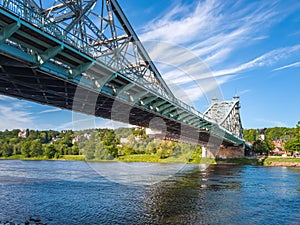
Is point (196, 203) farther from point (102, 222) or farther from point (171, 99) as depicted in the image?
point (171, 99)

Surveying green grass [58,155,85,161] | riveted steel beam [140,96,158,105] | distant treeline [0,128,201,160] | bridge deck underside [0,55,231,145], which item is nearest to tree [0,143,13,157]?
distant treeline [0,128,201,160]

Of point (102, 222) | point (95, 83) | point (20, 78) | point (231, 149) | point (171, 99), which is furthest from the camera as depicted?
point (231, 149)

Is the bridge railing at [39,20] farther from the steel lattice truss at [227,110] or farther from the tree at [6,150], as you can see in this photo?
the tree at [6,150]

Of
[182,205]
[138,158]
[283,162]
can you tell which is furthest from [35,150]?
[182,205]

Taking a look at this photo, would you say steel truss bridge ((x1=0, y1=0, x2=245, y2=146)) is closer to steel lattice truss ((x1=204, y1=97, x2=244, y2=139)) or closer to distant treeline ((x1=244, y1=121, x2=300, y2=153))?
distant treeline ((x1=244, y1=121, x2=300, y2=153))

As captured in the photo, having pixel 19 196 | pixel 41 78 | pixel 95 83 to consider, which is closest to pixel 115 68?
pixel 95 83

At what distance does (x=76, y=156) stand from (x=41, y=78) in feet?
250

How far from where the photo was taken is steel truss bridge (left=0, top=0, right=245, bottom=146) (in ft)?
45.5

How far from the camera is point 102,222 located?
14.6 meters

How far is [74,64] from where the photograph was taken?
59.0 ft

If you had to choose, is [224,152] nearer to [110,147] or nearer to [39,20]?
[110,147]

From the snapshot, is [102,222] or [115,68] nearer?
[102,222]

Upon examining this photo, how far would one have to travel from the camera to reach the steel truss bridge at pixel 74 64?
13.9 meters

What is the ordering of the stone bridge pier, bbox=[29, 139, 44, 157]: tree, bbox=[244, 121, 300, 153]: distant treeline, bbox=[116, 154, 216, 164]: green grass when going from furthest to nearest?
1. bbox=[29, 139, 44, 157]: tree
2. the stone bridge pier
3. bbox=[116, 154, 216, 164]: green grass
4. bbox=[244, 121, 300, 153]: distant treeline
